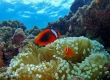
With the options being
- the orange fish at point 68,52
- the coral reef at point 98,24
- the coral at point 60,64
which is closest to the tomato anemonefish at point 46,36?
the coral at point 60,64

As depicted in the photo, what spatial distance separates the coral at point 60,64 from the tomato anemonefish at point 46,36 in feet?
1.03

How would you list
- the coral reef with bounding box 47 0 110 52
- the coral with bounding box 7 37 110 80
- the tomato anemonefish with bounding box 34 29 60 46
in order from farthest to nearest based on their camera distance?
1. the coral reef with bounding box 47 0 110 52
2. the tomato anemonefish with bounding box 34 29 60 46
3. the coral with bounding box 7 37 110 80

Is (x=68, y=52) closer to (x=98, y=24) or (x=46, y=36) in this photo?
(x=46, y=36)

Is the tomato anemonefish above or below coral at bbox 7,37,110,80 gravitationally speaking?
above

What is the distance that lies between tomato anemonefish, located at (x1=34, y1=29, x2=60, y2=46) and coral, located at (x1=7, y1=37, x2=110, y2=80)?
31 cm

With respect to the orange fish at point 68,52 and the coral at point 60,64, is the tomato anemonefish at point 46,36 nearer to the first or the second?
the coral at point 60,64

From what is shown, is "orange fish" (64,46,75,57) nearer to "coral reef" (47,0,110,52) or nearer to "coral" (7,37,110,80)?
"coral" (7,37,110,80)

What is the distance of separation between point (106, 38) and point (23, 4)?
3225 cm

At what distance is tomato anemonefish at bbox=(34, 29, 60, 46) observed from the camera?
140 inches

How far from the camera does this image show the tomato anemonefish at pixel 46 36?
3562 millimetres

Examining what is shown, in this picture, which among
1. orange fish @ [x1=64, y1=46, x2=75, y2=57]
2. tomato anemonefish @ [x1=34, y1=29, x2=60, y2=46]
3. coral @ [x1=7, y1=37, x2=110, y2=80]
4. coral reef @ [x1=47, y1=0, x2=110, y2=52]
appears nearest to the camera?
coral @ [x1=7, y1=37, x2=110, y2=80]

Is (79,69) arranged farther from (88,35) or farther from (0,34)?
(0,34)

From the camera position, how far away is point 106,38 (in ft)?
15.8

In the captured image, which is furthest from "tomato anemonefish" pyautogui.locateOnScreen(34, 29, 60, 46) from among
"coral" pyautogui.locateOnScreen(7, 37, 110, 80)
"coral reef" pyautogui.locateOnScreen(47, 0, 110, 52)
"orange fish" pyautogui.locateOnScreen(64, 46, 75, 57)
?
"coral reef" pyautogui.locateOnScreen(47, 0, 110, 52)
